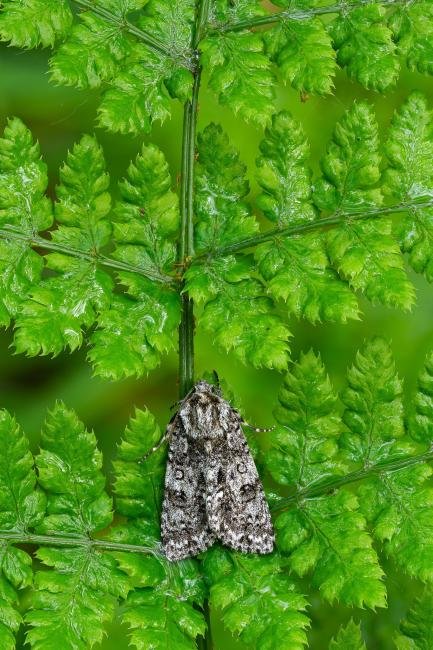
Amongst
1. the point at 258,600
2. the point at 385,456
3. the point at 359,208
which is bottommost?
the point at 258,600

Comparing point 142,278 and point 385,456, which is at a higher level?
point 142,278

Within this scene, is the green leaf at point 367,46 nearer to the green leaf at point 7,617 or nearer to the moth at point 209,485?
the moth at point 209,485

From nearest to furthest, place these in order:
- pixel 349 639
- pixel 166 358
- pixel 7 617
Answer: pixel 7 617
pixel 349 639
pixel 166 358

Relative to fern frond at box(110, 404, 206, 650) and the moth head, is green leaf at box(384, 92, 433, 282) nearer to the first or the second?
the moth head

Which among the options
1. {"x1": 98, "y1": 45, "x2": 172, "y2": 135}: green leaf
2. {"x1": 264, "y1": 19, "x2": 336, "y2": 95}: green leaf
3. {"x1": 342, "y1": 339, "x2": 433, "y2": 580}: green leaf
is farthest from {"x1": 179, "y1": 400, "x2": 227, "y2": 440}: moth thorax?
{"x1": 264, "y1": 19, "x2": 336, "y2": 95}: green leaf

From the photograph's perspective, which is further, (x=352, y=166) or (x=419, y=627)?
(x=419, y=627)

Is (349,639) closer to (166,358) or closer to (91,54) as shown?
(166,358)

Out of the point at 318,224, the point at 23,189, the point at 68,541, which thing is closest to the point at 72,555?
the point at 68,541
